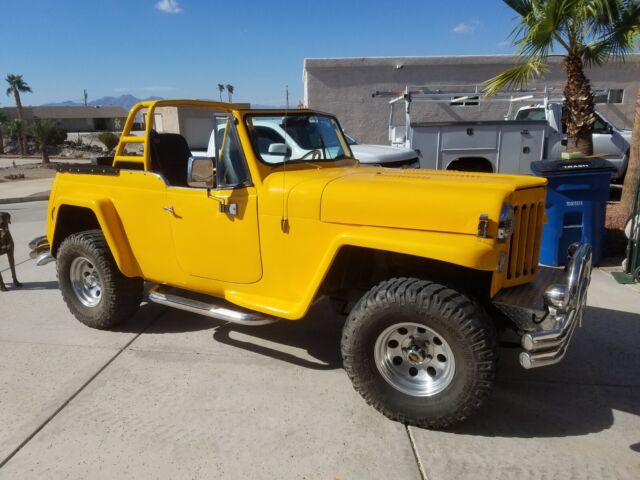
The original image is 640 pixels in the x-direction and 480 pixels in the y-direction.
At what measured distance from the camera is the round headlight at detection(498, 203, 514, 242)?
262 centimetres

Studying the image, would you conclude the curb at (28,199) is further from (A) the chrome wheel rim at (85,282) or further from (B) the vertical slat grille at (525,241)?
(B) the vertical slat grille at (525,241)

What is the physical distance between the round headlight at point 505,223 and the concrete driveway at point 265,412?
115 centimetres

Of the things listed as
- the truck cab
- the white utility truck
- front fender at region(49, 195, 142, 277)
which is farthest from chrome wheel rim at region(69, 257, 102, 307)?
the truck cab

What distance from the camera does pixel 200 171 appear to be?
3340 mm

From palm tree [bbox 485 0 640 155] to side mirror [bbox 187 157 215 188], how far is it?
22.1 ft

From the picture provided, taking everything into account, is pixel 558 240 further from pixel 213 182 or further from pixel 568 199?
pixel 213 182

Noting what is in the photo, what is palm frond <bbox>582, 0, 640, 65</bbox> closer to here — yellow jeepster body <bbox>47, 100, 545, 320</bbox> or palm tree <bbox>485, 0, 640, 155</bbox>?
palm tree <bbox>485, 0, 640, 155</bbox>

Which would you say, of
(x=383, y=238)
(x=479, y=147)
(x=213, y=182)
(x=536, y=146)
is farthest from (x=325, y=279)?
(x=536, y=146)

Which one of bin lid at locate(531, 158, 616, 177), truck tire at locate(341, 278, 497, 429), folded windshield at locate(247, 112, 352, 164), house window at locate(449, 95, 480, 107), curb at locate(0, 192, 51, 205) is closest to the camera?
truck tire at locate(341, 278, 497, 429)

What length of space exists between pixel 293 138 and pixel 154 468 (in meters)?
2.39

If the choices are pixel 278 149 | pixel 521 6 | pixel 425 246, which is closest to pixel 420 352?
pixel 425 246

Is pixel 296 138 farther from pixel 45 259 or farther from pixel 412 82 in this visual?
pixel 412 82

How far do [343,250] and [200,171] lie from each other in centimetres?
110

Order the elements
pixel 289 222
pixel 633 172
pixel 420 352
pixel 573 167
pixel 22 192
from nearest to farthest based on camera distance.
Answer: pixel 420 352, pixel 289 222, pixel 573 167, pixel 633 172, pixel 22 192
